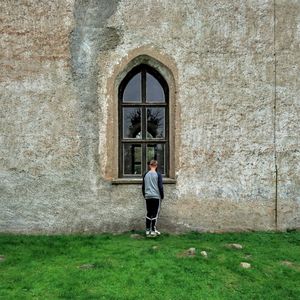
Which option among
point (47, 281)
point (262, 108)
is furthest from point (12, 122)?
point (262, 108)

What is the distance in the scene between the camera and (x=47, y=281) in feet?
22.3

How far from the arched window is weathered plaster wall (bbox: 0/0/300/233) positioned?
1.12ft

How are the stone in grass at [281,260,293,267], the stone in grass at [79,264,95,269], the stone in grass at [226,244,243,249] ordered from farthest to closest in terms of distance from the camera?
the stone in grass at [226,244,243,249], the stone in grass at [281,260,293,267], the stone in grass at [79,264,95,269]

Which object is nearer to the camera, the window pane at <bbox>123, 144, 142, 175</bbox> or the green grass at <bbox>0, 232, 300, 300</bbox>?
the green grass at <bbox>0, 232, 300, 300</bbox>

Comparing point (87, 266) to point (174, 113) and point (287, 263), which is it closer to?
point (287, 263)

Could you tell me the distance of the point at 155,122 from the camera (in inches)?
408

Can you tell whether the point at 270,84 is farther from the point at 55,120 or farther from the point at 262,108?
the point at 55,120

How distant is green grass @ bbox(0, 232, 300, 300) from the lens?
6.39 m

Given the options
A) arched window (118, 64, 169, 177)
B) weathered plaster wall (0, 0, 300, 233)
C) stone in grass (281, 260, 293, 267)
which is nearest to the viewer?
stone in grass (281, 260, 293, 267)

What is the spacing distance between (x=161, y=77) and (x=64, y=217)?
3667 millimetres

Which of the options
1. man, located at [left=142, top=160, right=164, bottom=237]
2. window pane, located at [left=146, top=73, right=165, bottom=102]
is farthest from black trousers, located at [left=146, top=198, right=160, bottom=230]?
window pane, located at [left=146, top=73, right=165, bottom=102]

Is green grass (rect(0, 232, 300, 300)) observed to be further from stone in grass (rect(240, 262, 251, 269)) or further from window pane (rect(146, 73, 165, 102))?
window pane (rect(146, 73, 165, 102))

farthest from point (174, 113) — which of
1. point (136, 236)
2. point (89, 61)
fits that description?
point (136, 236)

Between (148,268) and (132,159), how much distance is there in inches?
135
